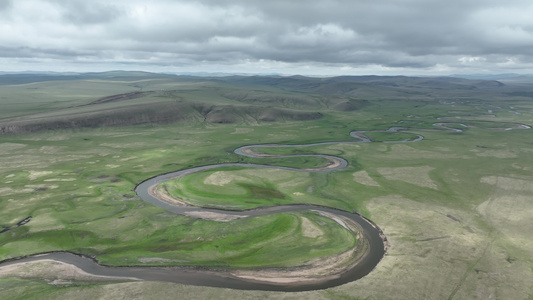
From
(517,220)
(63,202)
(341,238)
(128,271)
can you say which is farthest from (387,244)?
(63,202)

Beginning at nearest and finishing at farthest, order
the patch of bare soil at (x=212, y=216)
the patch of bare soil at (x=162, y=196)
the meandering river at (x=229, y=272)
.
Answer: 1. the meandering river at (x=229, y=272)
2. the patch of bare soil at (x=212, y=216)
3. the patch of bare soil at (x=162, y=196)

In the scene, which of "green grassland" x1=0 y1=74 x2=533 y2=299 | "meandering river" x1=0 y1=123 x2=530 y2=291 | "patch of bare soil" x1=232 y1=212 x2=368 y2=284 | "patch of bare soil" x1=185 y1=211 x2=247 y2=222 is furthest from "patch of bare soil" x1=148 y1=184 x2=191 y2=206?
"patch of bare soil" x1=232 y1=212 x2=368 y2=284

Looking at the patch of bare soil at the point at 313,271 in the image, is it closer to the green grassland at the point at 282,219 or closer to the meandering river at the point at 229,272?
the meandering river at the point at 229,272

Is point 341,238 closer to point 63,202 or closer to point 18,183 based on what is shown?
point 63,202

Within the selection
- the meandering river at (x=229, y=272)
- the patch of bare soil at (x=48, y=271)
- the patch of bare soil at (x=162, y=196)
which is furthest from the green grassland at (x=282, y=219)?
the patch of bare soil at (x=162, y=196)

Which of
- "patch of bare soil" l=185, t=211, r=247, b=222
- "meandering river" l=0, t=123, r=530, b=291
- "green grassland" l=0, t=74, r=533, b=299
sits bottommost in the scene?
"meandering river" l=0, t=123, r=530, b=291

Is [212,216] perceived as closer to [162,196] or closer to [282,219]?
[282,219]

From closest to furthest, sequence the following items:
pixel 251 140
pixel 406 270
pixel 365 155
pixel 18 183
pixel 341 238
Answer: pixel 406 270 → pixel 341 238 → pixel 18 183 → pixel 365 155 → pixel 251 140

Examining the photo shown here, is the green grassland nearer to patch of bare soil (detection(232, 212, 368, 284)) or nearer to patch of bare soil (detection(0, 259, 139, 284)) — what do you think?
patch of bare soil (detection(0, 259, 139, 284))

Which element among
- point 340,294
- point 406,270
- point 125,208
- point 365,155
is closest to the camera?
point 340,294

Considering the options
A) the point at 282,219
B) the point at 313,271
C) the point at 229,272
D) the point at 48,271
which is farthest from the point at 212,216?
the point at 48,271

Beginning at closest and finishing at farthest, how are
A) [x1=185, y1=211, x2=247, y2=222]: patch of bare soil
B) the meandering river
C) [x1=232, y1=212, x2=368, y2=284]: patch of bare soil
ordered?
the meandering river
[x1=232, y1=212, x2=368, y2=284]: patch of bare soil
[x1=185, y1=211, x2=247, y2=222]: patch of bare soil
